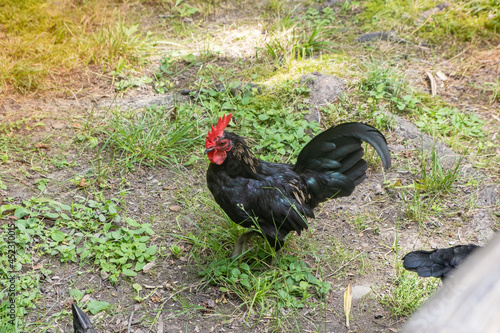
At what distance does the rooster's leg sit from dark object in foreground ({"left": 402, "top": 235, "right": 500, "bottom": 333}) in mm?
2313

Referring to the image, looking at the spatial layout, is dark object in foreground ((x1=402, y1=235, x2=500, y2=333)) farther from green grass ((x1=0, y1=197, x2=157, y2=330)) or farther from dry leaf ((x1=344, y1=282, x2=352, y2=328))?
green grass ((x1=0, y1=197, x2=157, y2=330))

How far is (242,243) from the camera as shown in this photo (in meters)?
3.56

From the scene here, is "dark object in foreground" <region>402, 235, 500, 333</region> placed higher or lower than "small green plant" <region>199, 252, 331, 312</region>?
higher

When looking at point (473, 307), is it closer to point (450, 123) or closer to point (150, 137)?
point (150, 137)

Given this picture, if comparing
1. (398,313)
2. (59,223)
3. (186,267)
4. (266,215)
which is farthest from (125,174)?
(398,313)

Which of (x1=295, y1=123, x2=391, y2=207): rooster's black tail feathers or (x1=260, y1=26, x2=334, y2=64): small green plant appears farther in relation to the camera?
(x1=260, y1=26, x2=334, y2=64): small green plant

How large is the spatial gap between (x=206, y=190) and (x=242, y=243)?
0.83 metres

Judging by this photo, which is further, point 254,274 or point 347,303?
point 254,274

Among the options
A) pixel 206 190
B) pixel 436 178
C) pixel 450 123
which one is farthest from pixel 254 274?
pixel 450 123

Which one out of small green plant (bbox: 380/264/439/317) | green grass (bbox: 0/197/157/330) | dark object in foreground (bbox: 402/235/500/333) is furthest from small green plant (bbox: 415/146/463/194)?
dark object in foreground (bbox: 402/235/500/333)

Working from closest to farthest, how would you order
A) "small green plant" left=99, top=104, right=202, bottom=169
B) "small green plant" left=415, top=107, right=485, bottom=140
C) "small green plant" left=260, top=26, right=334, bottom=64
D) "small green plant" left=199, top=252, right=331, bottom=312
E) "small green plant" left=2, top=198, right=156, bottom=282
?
"small green plant" left=199, top=252, right=331, bottom=312, "small green plant" left=2, top=198, right=156, bottom=282, "small green plant" left=99, top=104, right=202, bottom=169, "small green plant" left=415, top=107, right=485, bottom=140, "small green plant" left=260, top=26, right=334, bottom=64

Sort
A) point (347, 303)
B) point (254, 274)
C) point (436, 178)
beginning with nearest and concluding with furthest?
point (347, 303) < point (254, 274) < point (436, 178)

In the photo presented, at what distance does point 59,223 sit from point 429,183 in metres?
3.30

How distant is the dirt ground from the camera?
3.14m
